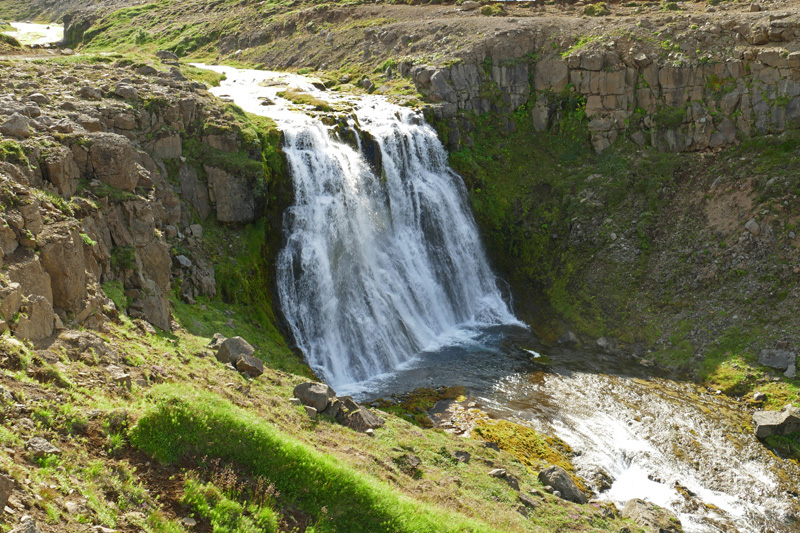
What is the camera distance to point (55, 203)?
52.7 ft

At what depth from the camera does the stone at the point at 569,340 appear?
96.4 feet

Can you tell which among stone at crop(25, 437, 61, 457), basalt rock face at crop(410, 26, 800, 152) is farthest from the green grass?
basalt rock face at crop(410, 26, 800, 152)

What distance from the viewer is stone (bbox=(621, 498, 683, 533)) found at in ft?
55.0

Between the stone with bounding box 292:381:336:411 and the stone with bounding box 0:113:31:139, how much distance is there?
34.3 feet

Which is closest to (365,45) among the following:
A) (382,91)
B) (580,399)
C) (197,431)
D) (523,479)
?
(382,91)

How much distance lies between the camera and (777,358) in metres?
25.1

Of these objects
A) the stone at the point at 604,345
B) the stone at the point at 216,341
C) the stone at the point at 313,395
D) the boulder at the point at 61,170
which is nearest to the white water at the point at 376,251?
the stone at the point at 604,345

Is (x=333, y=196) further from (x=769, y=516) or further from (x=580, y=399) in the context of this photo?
(x=769, y=516)

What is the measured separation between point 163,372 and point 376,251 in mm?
16346

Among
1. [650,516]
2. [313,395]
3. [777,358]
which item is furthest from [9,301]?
[777,358]

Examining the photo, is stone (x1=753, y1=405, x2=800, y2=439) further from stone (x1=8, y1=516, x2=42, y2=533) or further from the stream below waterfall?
stone (x1=8, y1=516, x2=42, y2=533)

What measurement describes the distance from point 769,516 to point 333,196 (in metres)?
20.0

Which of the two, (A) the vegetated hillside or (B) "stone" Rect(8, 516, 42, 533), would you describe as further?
(A) the vegetated hillside

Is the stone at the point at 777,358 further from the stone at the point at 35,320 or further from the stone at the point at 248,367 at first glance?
the stone at the point at 35,320
